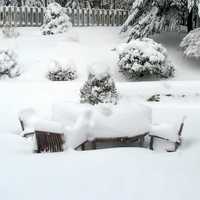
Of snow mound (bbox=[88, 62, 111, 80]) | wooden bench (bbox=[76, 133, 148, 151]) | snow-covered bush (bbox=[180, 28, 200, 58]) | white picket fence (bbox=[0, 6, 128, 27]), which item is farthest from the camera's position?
white picket fence (bbox=[0, 6, 128, 27])

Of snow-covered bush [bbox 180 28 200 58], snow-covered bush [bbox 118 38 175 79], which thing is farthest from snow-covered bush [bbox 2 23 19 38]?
snow-covered bush [bbox 180 28 200 58]

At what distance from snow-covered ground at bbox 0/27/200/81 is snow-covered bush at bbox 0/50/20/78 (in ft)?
0.75

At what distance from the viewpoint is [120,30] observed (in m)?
16.2

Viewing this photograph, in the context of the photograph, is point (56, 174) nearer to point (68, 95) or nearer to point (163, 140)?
point (163, 140)

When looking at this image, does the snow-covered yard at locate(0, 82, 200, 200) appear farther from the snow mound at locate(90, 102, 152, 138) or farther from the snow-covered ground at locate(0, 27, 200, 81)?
the snow-covered ground at locate(0, 27, 200, 81)

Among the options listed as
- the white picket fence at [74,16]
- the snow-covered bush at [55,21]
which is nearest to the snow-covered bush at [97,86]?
the snow-covered bush at [55,21]

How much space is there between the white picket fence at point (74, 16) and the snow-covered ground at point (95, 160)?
396 cm

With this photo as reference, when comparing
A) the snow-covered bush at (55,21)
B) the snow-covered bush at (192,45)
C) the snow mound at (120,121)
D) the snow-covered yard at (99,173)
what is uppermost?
the snow-covered bush at (55,21)

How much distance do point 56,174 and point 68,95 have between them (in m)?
5.62

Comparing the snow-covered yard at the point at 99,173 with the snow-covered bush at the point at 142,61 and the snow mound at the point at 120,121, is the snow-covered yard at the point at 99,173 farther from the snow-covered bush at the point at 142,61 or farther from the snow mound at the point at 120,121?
Result: the snow-covered bush at the point at 142,61

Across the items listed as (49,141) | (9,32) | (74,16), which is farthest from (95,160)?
(74,16)

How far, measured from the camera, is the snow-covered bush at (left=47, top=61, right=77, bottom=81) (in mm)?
12422

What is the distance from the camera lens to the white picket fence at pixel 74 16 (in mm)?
16527

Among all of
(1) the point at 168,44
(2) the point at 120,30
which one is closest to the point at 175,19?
(1) the point at 168,44
